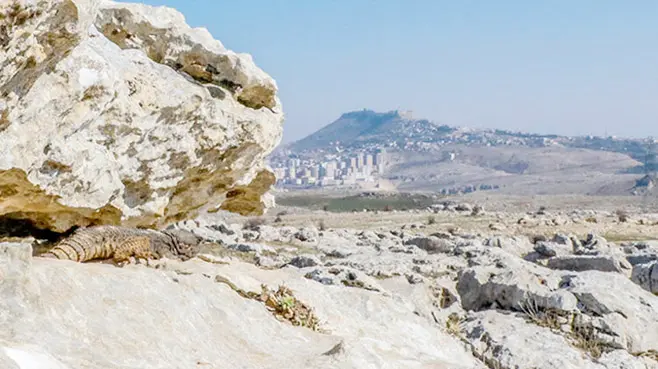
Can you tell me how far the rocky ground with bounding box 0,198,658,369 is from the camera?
457 centimetres

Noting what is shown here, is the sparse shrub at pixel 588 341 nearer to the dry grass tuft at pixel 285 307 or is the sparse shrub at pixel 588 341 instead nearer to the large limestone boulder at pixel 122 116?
the dry grass tuft at pixel 285 307

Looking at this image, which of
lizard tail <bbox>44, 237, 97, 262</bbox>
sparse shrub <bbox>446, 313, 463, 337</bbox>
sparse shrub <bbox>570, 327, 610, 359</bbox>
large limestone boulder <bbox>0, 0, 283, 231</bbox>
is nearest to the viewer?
large limestone boulder <bbox>0, 0, 283, 231</bbox>

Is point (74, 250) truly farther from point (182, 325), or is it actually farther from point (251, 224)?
point (251, 224)

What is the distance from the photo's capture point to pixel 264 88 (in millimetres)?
10742

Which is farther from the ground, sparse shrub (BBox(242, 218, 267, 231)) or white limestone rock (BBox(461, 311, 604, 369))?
white limestone rock (BBox(461, 311, 604, 369))

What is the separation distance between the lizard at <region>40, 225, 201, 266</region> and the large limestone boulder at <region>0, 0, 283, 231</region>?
407 mm

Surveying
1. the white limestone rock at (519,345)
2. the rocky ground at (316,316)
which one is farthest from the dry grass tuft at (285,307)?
the white limestone rock at (519,345)

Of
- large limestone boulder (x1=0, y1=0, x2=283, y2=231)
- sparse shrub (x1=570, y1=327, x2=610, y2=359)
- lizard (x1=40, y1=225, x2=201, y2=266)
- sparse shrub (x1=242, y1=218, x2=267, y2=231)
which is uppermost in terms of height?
large limestone boulder (x1=0, y1=0, x2=283, y2=231)

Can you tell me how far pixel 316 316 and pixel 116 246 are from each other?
7.86 ft

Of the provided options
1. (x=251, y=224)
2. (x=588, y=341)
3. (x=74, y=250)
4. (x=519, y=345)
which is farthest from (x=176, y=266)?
(x=251, y=224)

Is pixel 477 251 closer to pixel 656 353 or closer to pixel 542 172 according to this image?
pixel 656 353

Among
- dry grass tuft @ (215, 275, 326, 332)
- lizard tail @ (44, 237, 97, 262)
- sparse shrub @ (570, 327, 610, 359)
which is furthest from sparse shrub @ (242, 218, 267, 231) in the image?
dry grass tuft @ (215, 275, 326, 332)

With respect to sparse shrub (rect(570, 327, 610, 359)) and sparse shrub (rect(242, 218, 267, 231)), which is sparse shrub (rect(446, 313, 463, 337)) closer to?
sparse shrub (rect(570, 327, 610, 359))

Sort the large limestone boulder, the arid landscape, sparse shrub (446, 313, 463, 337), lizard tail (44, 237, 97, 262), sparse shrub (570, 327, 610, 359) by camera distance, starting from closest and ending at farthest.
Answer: the arid landscape, the large limestone boulder, lizard tail (44, 237, 97, 262), sparse shrub (570, 327, 610, 359), sparse shrub (446, 313, 463, 337)
